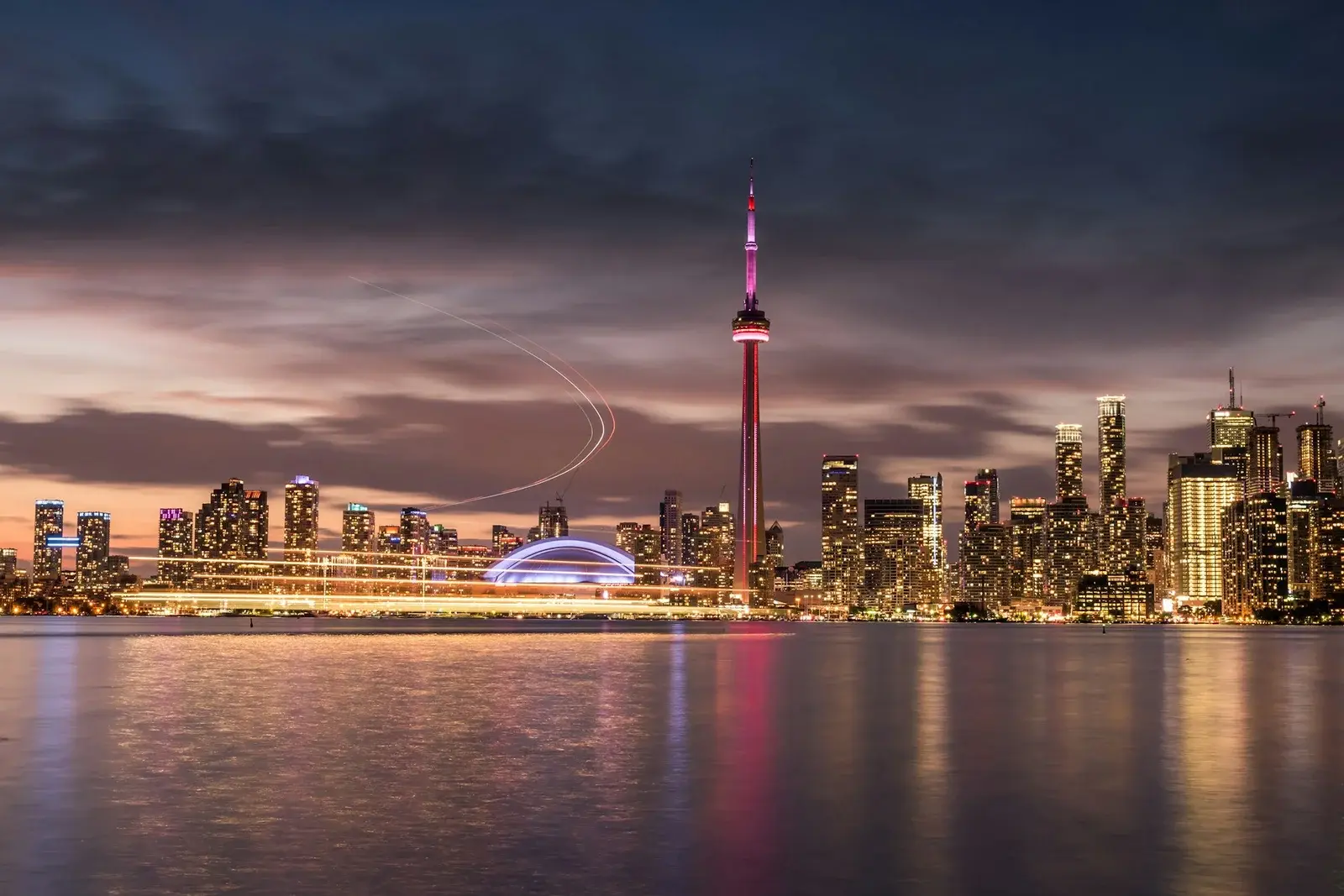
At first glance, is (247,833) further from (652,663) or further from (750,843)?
(652,663)

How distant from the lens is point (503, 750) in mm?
44250

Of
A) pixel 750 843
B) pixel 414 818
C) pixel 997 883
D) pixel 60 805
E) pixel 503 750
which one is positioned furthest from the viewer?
pixel 503 750

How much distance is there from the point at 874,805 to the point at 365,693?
39917 millimetres

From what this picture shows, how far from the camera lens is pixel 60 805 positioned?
3316 centimetres

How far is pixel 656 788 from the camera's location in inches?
1454

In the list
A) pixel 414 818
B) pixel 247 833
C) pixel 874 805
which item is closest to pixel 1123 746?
pixel 874 805

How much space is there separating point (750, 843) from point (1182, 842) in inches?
346

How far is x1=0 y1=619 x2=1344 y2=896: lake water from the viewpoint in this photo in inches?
1004

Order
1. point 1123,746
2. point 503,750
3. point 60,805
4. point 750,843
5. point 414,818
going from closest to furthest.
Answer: point 750,843 < point 414,818 < point 60,805 < point 503,750 < point 1123,746

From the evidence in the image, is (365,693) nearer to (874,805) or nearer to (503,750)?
(503,750)

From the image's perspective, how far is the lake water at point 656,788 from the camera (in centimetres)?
2550

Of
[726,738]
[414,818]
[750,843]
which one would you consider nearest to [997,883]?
[750,843]

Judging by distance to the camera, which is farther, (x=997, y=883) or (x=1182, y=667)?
(x=1182, y=667)

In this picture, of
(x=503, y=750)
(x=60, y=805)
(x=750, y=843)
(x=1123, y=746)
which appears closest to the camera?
(x=750, y=843)
